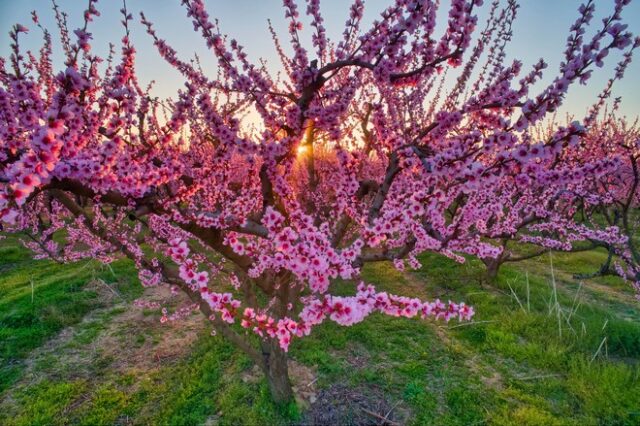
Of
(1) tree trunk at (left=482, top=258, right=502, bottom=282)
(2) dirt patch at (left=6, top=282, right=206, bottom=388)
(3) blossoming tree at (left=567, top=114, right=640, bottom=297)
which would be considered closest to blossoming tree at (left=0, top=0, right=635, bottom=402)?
(3) blossoming tree at (left=567, top=114, right=640, bottom=297)

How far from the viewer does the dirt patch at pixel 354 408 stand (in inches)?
189

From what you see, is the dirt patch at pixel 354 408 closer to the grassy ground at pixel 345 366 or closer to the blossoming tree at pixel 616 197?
the grassy ground at pixel 345 366

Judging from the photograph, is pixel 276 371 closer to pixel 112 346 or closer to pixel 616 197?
pixel 112 346

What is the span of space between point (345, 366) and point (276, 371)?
1535mm

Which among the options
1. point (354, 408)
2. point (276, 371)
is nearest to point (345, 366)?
point (354, 408)

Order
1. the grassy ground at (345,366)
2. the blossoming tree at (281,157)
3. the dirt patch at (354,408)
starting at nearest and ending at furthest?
the blossoming tree at (281,157) → the dirt patch at (354,408) → the grassy ground at (345,366)

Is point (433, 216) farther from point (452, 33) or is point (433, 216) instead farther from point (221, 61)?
point (221, 61)

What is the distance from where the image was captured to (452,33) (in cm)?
Answer: 401

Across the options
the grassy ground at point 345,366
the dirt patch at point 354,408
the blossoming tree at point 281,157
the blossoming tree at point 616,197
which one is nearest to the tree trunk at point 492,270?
the grassy ground at point 345,366

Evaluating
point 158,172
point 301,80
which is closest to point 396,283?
point 301,80

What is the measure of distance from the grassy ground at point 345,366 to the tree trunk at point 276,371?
213 mm

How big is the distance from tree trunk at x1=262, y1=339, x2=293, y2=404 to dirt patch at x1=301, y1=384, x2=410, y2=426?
0.43 meters

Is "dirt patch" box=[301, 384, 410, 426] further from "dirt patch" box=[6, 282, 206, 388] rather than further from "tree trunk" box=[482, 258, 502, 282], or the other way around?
"tree trunk" box=[482, 258, 502, 282]

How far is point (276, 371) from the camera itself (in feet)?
16.2
